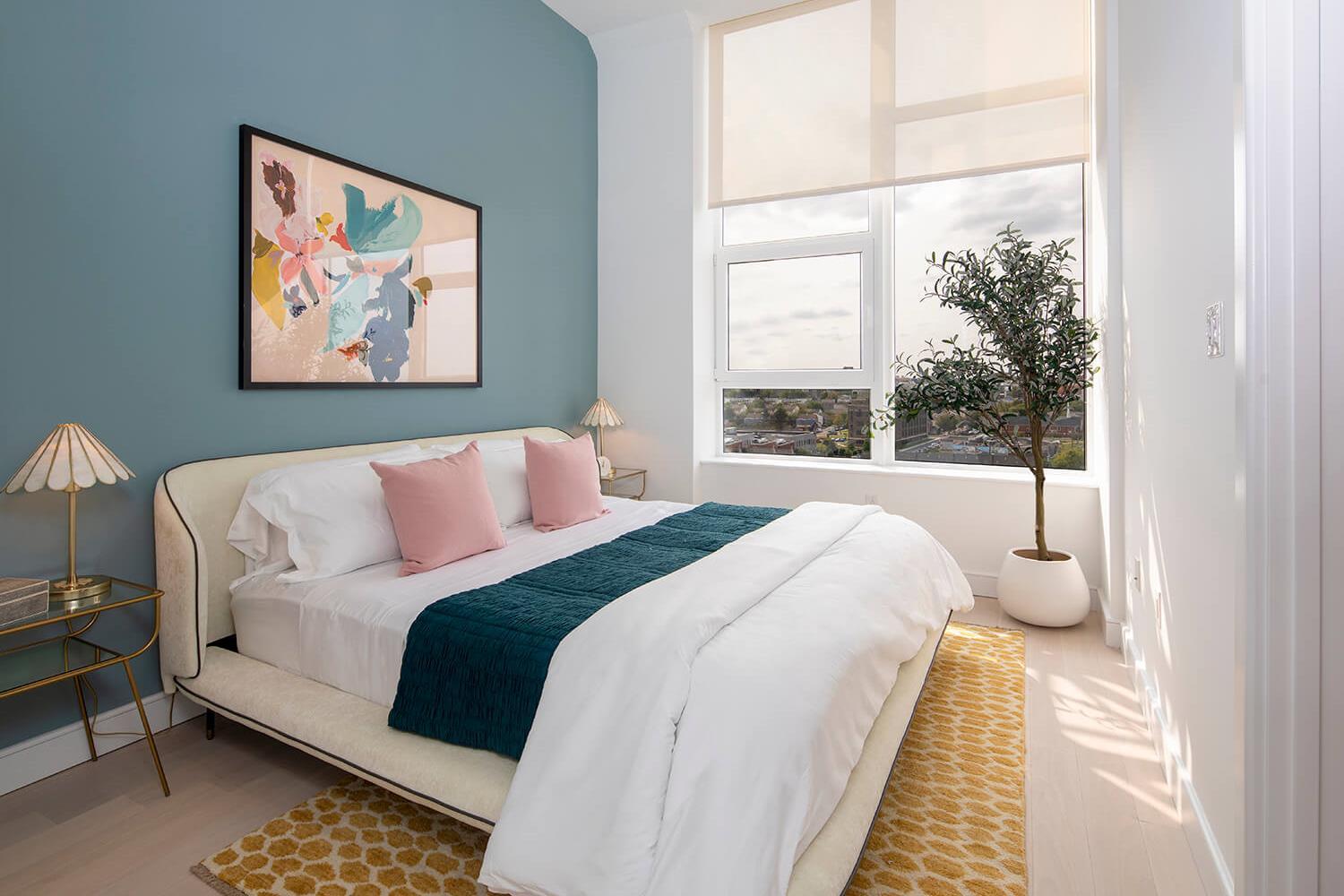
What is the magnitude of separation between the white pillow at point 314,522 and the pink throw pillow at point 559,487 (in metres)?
0.67

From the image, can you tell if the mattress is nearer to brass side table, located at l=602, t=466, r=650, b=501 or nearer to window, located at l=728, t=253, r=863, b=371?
brass side table, located at l=602, t=466, r=650, b=501

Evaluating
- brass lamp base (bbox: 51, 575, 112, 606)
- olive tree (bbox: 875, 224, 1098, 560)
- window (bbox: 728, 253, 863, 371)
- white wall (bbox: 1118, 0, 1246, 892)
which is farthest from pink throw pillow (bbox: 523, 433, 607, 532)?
white wall (bbox: 1118, 0, 1246, 892)

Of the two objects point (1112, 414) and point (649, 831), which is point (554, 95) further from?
point (649, 831)

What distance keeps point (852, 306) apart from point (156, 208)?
340 cm

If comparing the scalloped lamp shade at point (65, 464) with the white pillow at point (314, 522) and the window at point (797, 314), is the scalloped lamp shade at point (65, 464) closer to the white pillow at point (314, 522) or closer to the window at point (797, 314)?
the white pillow at point (314, 522)

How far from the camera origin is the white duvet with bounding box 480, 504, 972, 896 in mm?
1309

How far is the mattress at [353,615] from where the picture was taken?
1992mm

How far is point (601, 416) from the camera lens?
4.40m

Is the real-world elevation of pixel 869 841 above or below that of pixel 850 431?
below

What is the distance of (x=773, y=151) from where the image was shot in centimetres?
430

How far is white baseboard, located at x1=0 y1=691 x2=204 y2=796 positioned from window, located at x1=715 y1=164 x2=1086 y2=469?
129 inches

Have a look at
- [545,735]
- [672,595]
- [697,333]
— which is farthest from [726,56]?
[545,735]

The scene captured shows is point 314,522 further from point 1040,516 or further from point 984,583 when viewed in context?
point 984,583

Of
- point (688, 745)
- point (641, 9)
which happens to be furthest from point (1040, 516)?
point (641, 9)
